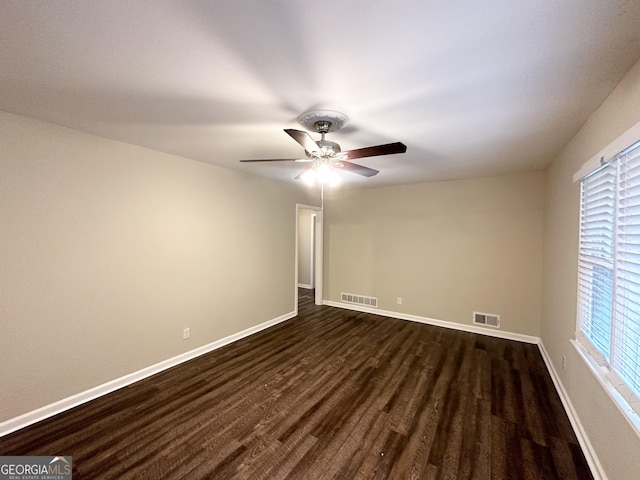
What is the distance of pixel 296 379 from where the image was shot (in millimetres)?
2797

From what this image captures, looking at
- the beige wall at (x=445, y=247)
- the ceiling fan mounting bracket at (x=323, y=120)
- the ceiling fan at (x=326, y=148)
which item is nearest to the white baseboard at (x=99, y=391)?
the ceiling fan at (x=326, y=148)

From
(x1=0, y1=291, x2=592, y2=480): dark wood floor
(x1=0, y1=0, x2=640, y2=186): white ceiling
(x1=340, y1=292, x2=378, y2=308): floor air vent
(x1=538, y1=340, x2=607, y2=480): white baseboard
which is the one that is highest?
(x1=0, y1=0, x2=640, y2=186): white ceiling

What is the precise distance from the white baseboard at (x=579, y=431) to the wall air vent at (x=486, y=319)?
40.6 inches

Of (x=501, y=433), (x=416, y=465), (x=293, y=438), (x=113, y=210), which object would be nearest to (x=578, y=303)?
(x=501, y=433)

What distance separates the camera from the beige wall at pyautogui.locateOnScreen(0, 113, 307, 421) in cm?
205

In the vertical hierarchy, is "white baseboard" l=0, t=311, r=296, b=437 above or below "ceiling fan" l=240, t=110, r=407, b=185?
below

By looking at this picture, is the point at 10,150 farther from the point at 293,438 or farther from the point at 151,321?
the point at 293,438

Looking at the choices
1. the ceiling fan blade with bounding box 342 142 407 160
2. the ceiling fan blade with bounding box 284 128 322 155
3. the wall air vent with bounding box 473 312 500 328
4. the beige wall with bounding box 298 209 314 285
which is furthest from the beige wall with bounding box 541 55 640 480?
the beige wall with bounding box 298 209 314 285

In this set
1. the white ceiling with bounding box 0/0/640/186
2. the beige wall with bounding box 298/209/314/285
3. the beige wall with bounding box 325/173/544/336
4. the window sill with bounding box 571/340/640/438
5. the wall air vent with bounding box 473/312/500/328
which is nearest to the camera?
the white ceiling with bounding box 0/0/640/186

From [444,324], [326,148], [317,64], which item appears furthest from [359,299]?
[317,64]

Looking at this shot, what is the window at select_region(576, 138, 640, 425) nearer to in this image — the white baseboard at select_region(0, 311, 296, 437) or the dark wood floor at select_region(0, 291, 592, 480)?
the dark wood floor at select_region(0, 291, 592, 480)

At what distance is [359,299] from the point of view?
17.3 ft

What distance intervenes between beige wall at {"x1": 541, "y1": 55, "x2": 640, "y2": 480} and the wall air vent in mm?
544

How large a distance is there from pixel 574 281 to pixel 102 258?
4196 millimetres
